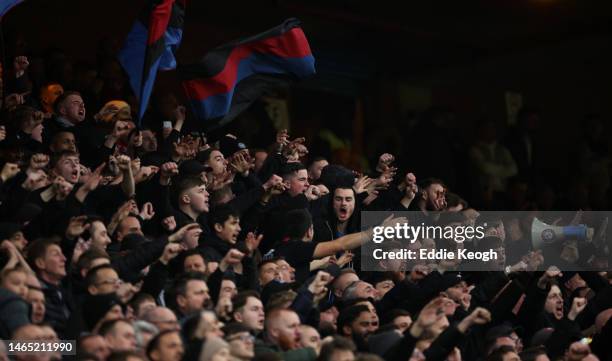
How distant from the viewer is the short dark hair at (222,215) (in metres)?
11.5

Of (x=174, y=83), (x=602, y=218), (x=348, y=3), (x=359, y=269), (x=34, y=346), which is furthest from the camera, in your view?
(x=348, y=3)

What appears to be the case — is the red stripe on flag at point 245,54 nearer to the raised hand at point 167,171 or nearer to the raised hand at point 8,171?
the raised hand at point 167,171

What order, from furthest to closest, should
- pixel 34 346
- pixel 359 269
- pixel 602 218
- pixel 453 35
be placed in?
pixel 453 35, pixel 602 218, pixel 359 269, pixel 34 346

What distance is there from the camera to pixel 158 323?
30.5 feet

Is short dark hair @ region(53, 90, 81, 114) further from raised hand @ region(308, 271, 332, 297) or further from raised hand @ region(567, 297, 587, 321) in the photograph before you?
raised hand @ region(567, 297, 587, 321)

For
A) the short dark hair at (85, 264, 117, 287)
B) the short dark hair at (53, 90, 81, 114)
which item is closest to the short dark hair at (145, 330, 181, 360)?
the short dark hair at (85, 264, 117, 287)

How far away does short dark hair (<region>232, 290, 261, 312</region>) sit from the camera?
10.2 m

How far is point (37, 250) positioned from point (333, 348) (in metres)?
2.02

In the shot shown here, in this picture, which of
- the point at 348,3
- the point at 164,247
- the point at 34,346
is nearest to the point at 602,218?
the point at 348,3

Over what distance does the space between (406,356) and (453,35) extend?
10.7 meters

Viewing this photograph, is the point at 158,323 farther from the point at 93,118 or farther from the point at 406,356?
the point at 93,118

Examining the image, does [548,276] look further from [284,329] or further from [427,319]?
[284,329]

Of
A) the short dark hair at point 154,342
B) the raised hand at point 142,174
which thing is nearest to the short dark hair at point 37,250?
the short dark hair at point 154,342

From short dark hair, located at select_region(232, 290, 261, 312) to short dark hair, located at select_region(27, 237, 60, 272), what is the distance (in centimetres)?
130
